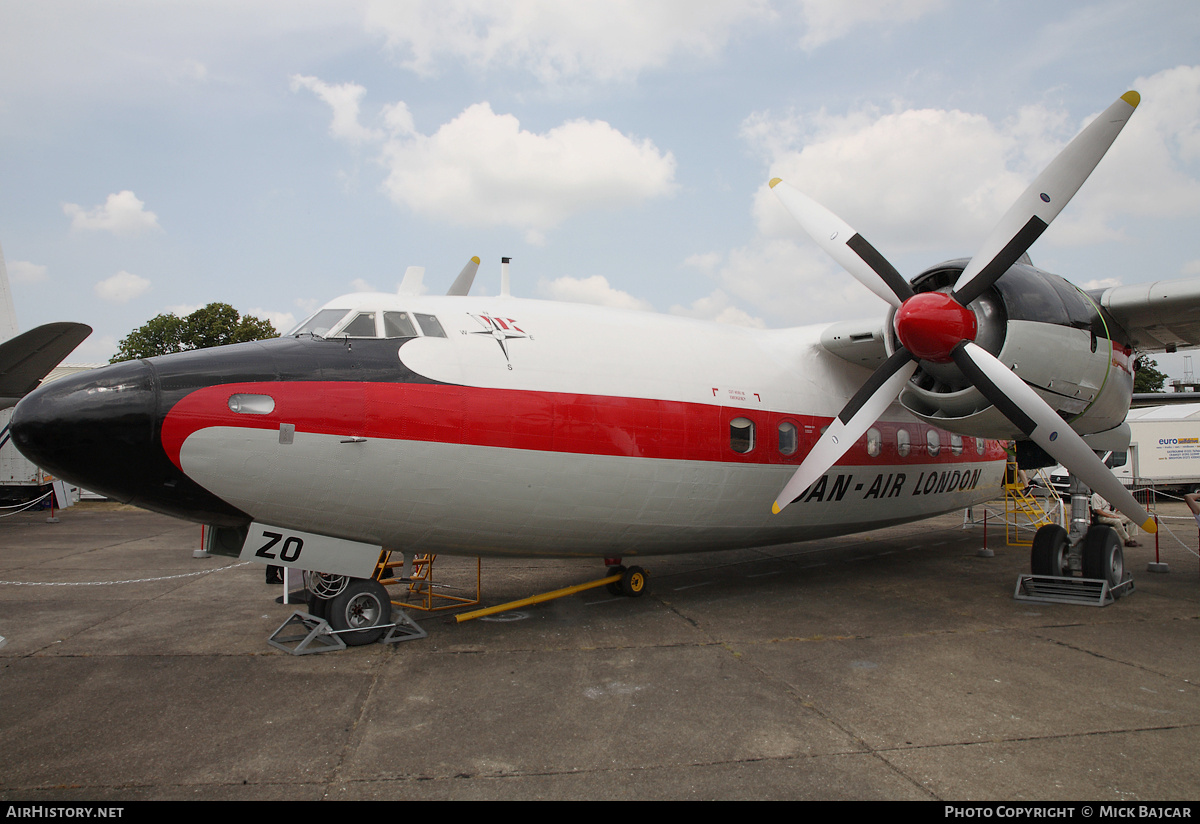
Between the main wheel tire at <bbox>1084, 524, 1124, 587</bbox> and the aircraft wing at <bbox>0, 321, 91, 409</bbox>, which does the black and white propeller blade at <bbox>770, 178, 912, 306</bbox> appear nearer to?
the main wheel tire at <bbox>1084, 524, 1124, 587</bbox>

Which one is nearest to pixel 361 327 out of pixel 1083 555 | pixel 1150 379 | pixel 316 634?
pixel 316 634

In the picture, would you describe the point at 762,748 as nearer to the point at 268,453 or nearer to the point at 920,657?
the point at 920,657

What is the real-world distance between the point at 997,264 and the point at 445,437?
237 inches

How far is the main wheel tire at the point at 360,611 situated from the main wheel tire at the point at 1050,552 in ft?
28.8

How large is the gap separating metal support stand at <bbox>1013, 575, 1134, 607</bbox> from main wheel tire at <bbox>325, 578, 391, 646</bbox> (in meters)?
8.25

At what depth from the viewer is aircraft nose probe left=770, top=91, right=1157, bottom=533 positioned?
693 cm

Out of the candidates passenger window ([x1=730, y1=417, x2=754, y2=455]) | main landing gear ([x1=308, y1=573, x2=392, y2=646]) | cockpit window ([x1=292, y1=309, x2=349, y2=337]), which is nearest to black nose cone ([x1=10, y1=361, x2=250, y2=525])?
cockpit window ([x1=292, y1=309, x2=349, y2=337])

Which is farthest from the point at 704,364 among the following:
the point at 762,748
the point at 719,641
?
the point at 762,748

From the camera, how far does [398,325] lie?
6883 millimetres

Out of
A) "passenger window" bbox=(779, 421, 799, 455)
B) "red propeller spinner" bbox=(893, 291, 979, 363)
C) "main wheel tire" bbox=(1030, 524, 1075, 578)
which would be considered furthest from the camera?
"main wheel tire" bbox=(1030, 524, 1075, 578)

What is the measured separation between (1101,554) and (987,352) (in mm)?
4277

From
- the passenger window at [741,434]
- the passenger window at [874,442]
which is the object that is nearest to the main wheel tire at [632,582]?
the passenger window at [741,434]

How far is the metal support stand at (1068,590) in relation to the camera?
349 inches

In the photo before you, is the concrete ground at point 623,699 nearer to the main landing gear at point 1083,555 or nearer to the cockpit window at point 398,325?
the main landing gear at point 1083,555
